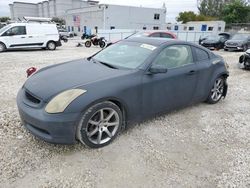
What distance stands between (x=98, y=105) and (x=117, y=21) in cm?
4024

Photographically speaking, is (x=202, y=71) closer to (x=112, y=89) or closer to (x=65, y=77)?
(x=112, y=89)

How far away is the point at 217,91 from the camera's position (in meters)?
4.86

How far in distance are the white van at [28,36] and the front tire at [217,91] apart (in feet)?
40.9

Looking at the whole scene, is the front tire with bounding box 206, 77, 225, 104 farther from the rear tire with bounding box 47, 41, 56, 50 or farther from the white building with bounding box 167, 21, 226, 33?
the white building with bounding box 167, 21, 226, 33

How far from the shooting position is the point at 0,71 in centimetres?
786

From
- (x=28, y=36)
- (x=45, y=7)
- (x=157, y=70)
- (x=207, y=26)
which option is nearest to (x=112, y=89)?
(x=157, y=70)

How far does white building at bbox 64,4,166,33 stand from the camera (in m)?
40.0

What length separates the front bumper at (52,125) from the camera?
260cm

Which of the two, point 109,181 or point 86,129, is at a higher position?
point 86,129

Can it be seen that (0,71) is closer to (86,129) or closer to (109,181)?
(86,129)

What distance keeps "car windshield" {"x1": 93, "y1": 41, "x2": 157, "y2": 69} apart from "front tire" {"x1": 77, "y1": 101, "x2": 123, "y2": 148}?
0.78 m

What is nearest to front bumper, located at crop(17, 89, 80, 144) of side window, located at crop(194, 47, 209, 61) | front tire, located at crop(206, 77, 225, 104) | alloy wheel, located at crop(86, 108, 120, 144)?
alloy wheel, located at crop(86, 108, 120, 144)

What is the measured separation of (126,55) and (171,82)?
0.86 metres

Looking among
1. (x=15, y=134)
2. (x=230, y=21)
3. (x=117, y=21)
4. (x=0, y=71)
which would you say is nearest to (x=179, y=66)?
(x=15, y=134)
